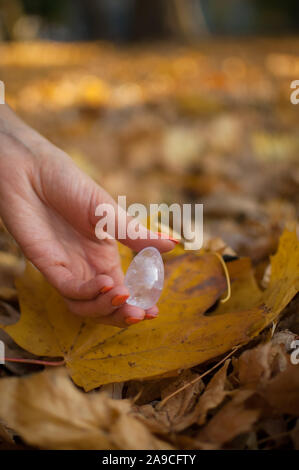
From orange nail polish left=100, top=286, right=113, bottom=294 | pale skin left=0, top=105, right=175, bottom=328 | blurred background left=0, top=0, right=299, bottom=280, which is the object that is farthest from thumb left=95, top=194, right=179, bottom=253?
blurred background left=0, top=0, right=299, bottom=280

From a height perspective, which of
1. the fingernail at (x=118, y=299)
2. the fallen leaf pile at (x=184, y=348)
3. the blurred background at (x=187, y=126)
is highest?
the fingernail at (x=118, y=299)

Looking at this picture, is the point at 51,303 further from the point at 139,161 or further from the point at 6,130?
the point at 139,161

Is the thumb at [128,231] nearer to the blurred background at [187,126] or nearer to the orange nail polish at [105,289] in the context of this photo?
the orange nail polish at [105,289]

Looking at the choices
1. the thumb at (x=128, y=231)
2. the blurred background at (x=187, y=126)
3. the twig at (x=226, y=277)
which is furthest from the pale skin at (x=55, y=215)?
the blurred background at (x=187, y=126)

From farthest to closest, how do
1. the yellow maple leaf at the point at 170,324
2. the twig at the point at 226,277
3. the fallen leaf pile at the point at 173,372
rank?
the twig at the point at 226,277, the yellow maple leaf at the point at 170,324, the fallen leaf pile at the point at 173,372

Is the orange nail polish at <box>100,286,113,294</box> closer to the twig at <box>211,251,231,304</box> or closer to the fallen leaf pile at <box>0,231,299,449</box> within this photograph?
the fallen leaf pile at <box>0,231,299,449</box>

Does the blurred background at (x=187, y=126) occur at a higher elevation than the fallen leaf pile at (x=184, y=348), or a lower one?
lower
